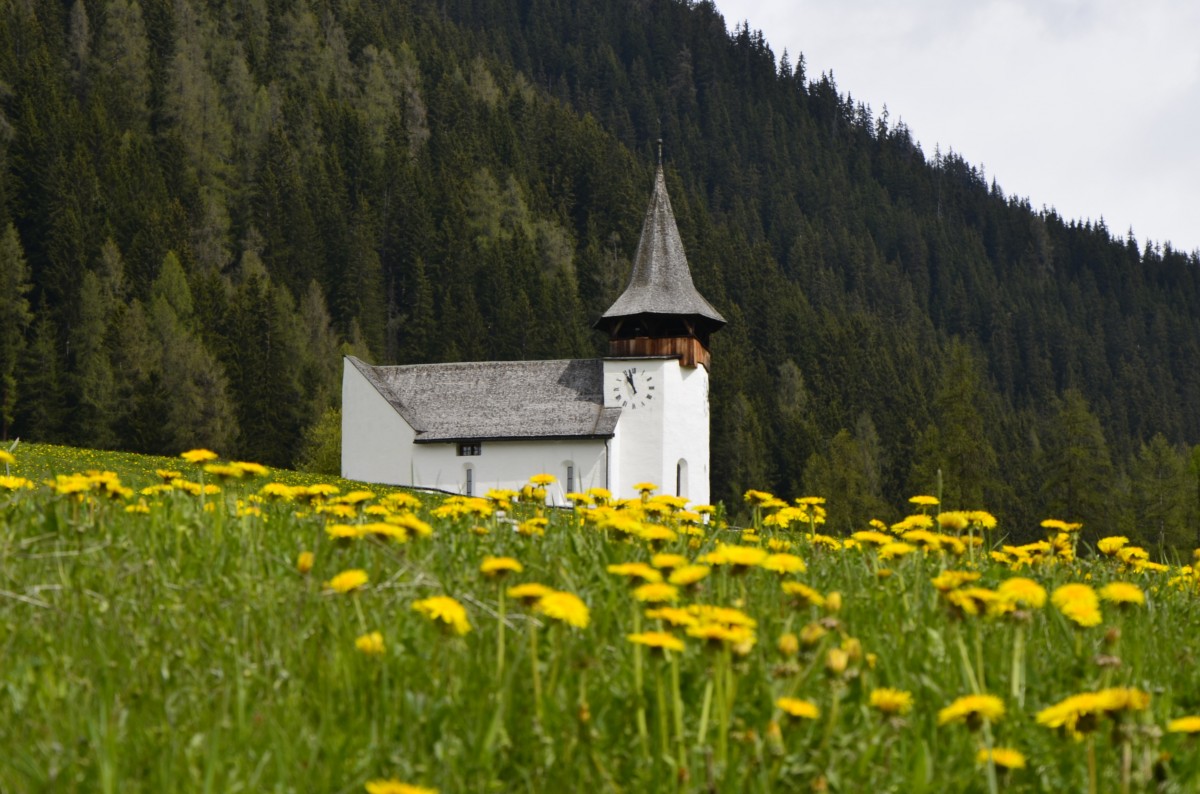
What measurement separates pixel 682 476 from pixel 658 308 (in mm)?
7079

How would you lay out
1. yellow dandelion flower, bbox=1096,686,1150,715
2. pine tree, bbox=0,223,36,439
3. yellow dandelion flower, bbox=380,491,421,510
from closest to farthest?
yellow dandelion flower, bbox=1096,686,1150,715 < yellow dandelion flower, bbox=380,491,421,510 < pine tree, bbox=0,223,36,439

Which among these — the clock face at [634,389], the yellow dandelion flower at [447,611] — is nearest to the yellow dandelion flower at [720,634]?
the yellow dandelion flower at [447,611]

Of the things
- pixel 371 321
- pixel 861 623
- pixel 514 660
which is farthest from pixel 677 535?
pixel 371 321

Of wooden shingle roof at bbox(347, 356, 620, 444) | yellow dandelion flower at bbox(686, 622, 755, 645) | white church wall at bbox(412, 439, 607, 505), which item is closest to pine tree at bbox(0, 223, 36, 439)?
wooden shingle roof at bbox(347, 356, 620, 444)

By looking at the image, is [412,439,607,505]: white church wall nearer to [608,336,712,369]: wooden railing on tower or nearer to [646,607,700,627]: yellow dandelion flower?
[608,336,712,369]: wooden railing on tower

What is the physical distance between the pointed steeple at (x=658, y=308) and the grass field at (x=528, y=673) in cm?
4368

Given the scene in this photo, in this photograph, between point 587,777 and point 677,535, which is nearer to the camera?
point 587,777

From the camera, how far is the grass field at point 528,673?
3018 mm

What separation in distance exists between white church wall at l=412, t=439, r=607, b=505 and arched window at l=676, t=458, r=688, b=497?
3.60 metres

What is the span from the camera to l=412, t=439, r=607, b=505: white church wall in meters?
47.7

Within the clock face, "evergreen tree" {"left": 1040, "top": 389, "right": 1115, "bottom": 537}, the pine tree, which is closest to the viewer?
the clock face

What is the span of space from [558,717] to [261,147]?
4914 inches

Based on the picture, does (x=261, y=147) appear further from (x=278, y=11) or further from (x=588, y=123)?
(x=588, y=123)

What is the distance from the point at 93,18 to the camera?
118 metres
